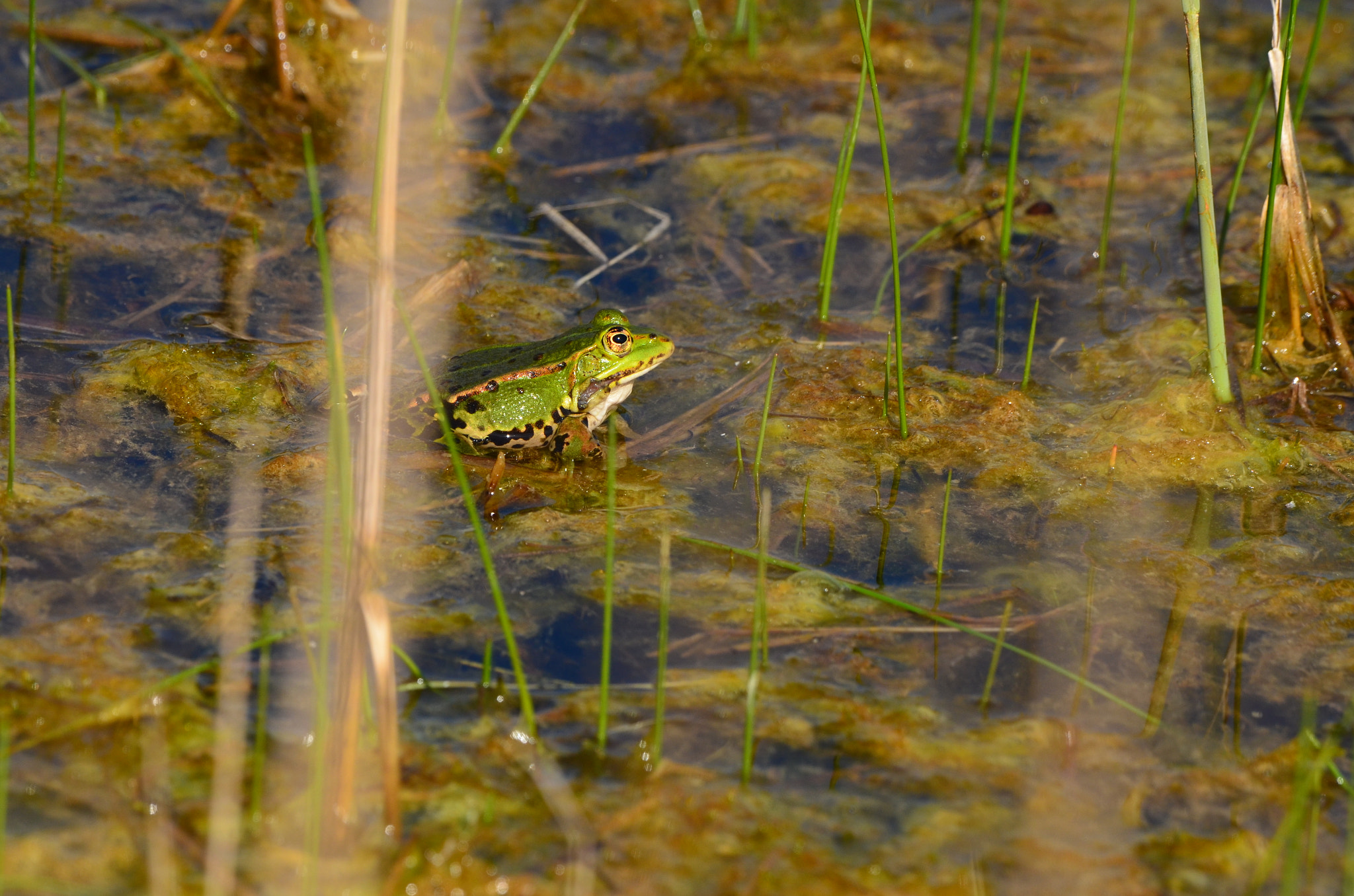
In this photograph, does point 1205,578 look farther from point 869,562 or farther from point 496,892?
point 496,892

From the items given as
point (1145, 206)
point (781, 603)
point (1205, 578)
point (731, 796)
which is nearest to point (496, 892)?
point (731, 796)

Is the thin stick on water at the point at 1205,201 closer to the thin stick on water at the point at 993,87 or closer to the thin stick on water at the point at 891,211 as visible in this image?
the thin stick on water at the point at 891,211

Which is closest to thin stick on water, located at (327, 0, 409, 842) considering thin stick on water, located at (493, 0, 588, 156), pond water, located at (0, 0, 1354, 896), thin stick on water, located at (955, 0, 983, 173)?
pond water, located at (0, 0, 1354, 896)

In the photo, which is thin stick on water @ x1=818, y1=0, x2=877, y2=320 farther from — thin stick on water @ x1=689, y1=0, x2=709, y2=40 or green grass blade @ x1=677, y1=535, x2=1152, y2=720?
thin stick on water @ x1=689, y1=0, x2=709, y2=40

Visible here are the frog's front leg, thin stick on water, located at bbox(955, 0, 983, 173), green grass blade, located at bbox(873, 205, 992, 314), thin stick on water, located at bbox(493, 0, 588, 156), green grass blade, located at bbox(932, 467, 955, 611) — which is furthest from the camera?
thin stick on water, located at bbox(493, 0, 588, 156)

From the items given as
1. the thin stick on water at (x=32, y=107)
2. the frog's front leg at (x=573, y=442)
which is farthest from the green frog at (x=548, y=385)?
the thin stick on water at (x=32, y=107)
